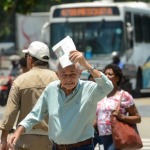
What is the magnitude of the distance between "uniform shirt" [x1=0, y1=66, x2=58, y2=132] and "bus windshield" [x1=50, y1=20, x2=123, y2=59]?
1186cm

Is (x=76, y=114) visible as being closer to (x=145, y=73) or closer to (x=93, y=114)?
(x=93, y=114)

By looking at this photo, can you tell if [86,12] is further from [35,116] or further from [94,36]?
[35,116]

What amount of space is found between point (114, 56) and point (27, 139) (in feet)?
36.6

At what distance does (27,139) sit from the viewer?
487 cm

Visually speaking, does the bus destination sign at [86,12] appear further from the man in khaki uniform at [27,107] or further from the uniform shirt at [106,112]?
the man in khaki uniform at [27,107]

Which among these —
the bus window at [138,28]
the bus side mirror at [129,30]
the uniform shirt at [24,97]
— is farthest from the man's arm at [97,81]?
the bus window at [138,28]

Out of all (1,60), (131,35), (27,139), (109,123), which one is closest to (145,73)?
(131,35)

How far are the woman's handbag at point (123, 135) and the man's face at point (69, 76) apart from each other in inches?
68.7

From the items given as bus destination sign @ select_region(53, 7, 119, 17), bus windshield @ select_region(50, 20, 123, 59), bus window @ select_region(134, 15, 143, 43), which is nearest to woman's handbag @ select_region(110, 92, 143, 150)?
bus windshield @ select_region(50, 20, 123, 59)

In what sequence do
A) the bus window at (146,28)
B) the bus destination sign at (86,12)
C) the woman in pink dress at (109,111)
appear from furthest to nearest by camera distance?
1. the bus window at (146,28)
2. the bus destination sign at (86,12)
3. the woman in pink dress at (109,111)

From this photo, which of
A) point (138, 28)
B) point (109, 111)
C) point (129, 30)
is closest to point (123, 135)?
point (109, 111)

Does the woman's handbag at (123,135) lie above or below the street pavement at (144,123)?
above

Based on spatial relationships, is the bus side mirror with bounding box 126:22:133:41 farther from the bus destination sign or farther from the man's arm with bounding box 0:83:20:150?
the man's arm with bounding box 0:83:20:150

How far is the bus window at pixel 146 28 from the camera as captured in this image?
758 inches
